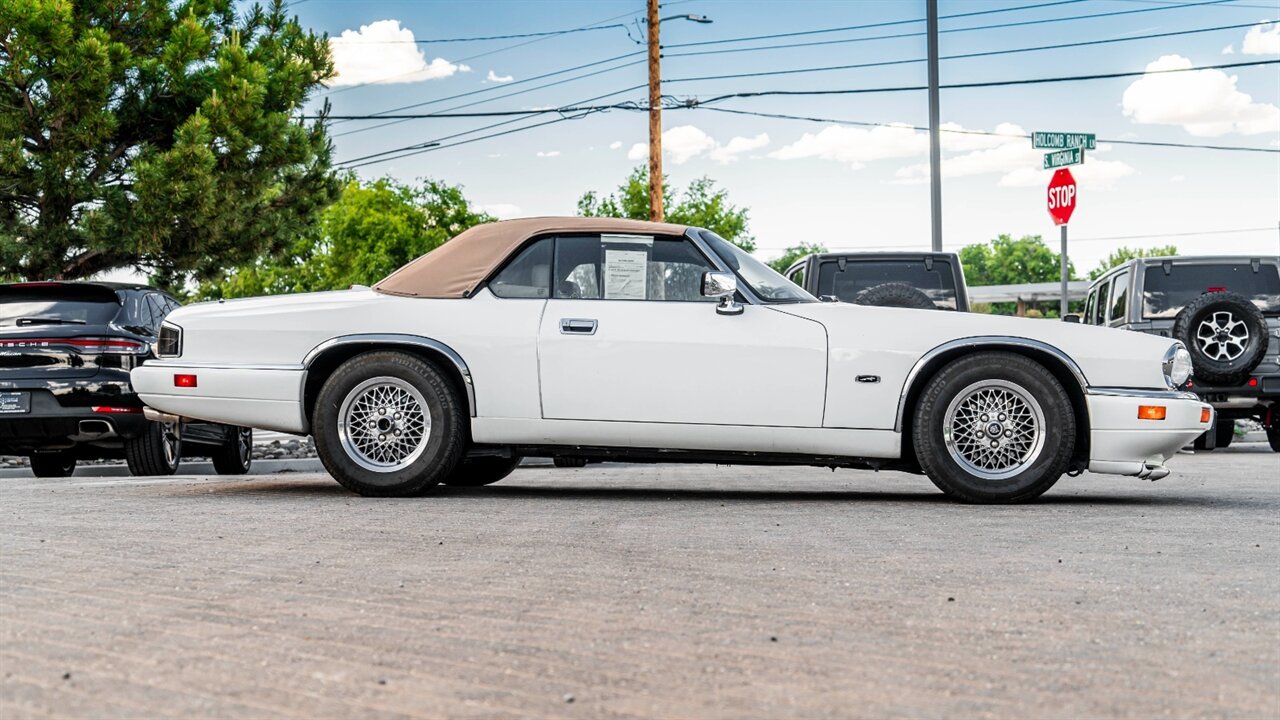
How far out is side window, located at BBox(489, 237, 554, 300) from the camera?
7.46m

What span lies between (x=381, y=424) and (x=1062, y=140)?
12.2 meters

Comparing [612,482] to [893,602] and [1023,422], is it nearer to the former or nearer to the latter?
[1023,422]

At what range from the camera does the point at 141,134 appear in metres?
18.8

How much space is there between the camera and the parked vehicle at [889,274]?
11.7 meters

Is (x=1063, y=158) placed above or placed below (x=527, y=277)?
above

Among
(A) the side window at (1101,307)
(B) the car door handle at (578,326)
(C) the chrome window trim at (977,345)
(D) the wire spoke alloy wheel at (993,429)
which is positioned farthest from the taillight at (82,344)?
(A) the side window at (1101,307)

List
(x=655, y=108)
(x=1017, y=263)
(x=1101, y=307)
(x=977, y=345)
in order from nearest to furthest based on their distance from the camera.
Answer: (x=977, y=345)
(x=1101, y=307)
(x=655, y=108)
(x=1017, y=263)

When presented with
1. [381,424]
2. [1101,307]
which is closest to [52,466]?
[381,424]

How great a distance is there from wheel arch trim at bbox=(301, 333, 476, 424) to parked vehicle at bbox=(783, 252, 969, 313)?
16.5 ft

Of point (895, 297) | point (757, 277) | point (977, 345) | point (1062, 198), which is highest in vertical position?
point (1062, 198)

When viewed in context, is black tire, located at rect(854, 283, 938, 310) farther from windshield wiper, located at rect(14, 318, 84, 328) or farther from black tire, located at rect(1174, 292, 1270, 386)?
windshield wiper, located at rect(14, 318, 84, 328)

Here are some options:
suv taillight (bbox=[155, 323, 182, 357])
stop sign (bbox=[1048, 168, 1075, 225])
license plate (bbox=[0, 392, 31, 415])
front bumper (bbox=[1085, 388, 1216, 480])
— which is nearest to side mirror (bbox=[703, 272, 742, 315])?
front bumper (bbox=[1085, 388, 1216, 480])

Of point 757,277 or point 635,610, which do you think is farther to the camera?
point 757,277

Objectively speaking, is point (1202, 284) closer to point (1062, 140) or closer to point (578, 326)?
point (1062, 140)
